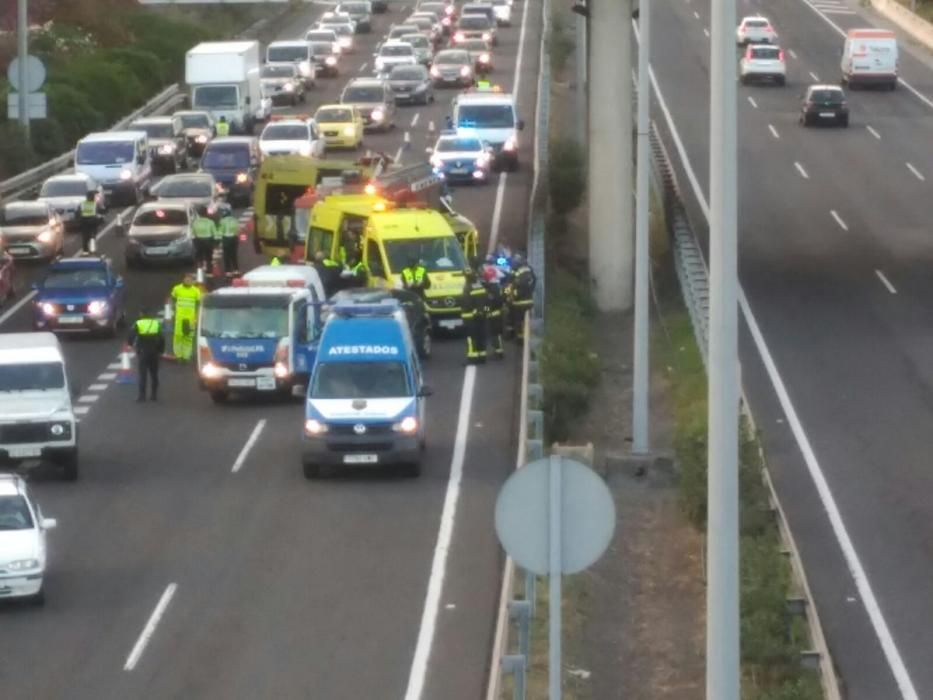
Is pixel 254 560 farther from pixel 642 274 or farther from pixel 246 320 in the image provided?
pixel 246 320

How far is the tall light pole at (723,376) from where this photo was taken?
12930 millimetres

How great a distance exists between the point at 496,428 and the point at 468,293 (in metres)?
3.63

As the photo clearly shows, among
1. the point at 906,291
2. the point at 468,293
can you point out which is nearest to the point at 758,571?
the point at 468,293

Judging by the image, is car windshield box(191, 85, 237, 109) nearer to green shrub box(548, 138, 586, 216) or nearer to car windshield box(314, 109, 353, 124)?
car windshield box(314, 109, 353, 124)

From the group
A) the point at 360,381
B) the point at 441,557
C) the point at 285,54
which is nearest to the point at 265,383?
the point at 360,381

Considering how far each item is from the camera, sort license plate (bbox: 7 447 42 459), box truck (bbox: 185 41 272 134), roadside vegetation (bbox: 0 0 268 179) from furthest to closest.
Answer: box truck (bbox: 185 41 272 134) < roadside vegetation (bbox: 0 0 268 179) < license plate (bbox: 7 447 42 459)

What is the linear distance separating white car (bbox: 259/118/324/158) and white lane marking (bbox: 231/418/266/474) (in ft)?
88.4

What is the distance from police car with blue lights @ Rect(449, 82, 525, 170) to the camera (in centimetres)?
5975

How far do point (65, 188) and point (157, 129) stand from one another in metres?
10.7

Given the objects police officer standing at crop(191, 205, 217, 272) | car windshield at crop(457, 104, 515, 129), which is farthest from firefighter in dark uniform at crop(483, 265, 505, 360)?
car windshield at crop(457, 104, 515, 129)

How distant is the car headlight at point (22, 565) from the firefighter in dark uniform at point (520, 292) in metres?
15.6

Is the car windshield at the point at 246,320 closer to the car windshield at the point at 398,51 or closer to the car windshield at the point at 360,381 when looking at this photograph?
the car windshield at the point at 360,381

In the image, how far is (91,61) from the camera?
76688 millimetres

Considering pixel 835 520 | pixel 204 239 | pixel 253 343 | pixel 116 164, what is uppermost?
pixel 835 520
